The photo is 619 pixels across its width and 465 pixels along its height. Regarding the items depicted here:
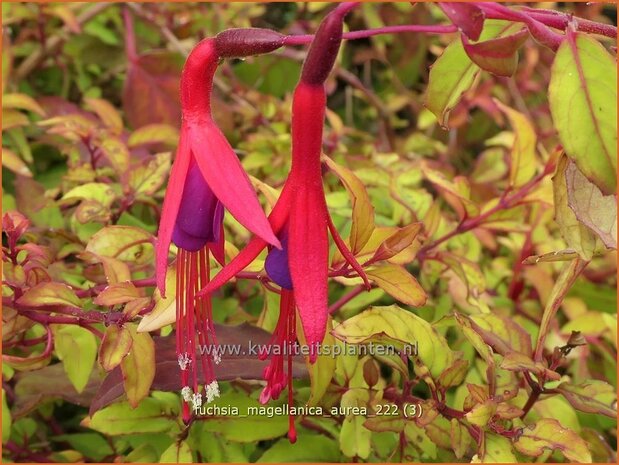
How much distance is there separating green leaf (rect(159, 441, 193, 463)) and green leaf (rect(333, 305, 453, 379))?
0.54ft

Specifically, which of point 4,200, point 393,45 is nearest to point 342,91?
point 393,45

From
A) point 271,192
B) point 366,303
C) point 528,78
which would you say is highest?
point 528,78

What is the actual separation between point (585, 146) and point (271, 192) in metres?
0.28

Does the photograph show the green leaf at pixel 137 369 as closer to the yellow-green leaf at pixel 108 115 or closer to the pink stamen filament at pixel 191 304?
the pink stamen filament at pixel 191 304

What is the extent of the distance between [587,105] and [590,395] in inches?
11.4

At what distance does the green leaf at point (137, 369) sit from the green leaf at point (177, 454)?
7 cm

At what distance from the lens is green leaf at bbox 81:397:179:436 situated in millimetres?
614

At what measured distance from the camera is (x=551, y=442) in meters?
0.56

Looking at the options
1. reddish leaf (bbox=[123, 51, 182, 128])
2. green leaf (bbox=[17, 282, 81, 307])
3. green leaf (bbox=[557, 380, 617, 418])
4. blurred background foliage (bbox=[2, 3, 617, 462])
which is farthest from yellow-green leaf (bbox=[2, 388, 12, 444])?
reddish leaf (bbox=[123, 51, 182, 128])

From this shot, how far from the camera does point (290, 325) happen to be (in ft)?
1.60

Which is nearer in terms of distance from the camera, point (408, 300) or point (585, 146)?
point (585, 146)

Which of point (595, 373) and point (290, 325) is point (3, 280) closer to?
point (290, 325)

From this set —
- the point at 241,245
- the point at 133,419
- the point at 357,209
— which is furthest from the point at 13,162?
the point at 357,209

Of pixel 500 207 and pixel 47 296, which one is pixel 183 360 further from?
pixel 500 207
